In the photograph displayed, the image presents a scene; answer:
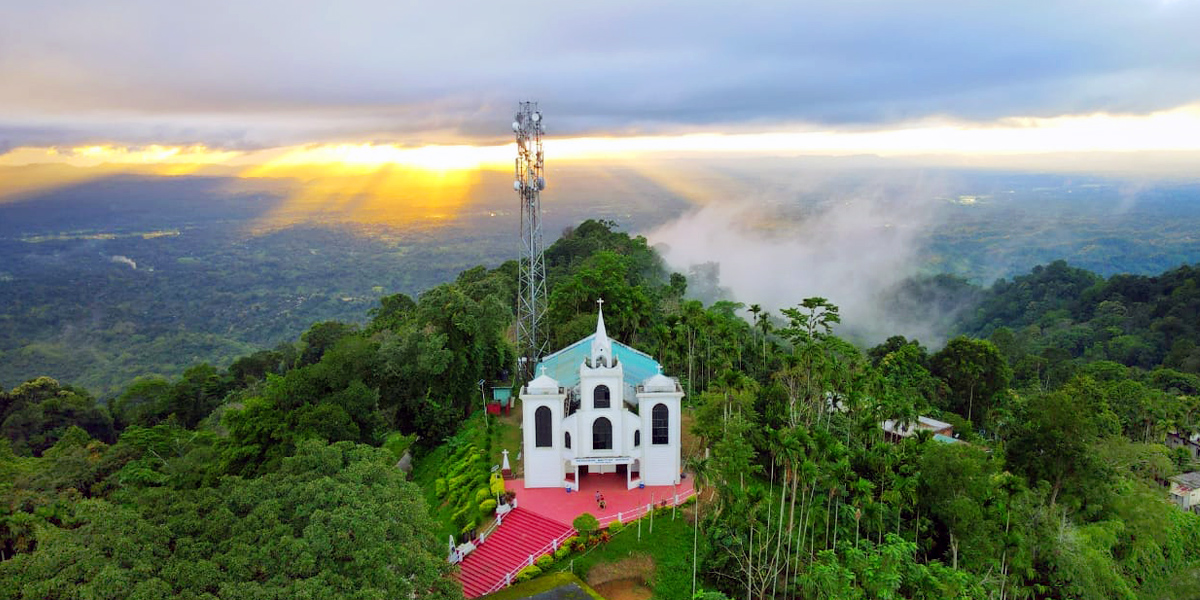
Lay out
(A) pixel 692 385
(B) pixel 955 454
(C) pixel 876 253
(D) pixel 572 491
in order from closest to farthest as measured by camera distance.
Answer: (B) pixel 955 454 < (D) pixel 572 491 < (A) pixel 692 385 < (C) pixel 876 253

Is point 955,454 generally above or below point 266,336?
above

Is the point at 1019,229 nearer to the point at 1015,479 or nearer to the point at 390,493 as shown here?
the point at 1015,479

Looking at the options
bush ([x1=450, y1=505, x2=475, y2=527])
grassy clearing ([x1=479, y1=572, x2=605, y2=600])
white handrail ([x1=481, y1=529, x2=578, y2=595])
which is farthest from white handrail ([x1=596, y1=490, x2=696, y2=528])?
bush ([x1=450, y1=505, x2=475, y2=527])

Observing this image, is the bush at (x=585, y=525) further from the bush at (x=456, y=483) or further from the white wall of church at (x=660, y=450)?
the bush at (x=456, y=483)

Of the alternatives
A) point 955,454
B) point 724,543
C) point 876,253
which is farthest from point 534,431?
point 876,253

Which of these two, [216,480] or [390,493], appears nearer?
[390,493]

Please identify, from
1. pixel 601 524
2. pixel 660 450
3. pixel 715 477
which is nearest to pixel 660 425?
pixel 660 450

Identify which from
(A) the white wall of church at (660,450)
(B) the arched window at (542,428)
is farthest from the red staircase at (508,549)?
(A) the white wall of church at (660,450)
